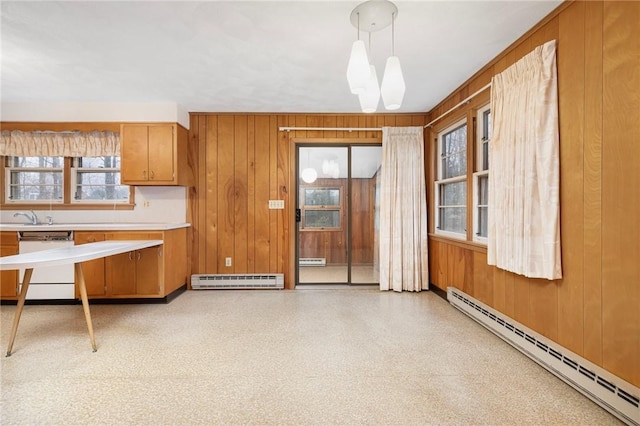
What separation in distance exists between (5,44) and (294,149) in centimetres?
299

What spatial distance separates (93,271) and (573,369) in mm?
4643

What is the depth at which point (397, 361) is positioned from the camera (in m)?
2.27

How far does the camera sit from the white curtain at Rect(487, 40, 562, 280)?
2090 millimetres

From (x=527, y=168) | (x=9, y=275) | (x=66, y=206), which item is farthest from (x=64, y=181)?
(x=527, y=168)

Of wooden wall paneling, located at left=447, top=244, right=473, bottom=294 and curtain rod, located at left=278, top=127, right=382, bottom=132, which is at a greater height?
curtain rod, located at left=278, top=127, right=382, bottom=132

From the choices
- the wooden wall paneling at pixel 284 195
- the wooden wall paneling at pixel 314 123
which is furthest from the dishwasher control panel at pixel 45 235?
the wooden wall paneling at pixel 314 123

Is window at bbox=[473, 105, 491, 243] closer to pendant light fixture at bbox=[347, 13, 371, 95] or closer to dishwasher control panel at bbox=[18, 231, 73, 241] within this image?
pendant light fixture at bbox=[347, 13, 371, 95]

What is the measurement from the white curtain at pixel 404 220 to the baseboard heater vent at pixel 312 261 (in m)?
0.97

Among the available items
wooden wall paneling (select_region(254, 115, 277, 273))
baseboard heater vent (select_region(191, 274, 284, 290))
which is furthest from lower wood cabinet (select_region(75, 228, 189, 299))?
wooden wall paneling (select_region(254, 115, 277, 273))

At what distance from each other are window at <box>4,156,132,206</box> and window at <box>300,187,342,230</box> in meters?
2.49

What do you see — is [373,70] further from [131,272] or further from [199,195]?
[131,272]

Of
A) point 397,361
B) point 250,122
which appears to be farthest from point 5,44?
point 397,361

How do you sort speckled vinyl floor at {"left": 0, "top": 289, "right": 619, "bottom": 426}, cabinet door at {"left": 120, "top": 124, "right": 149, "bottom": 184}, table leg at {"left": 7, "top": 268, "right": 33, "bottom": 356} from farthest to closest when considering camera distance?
cabinet door at {"left": 120, "top": 124, "right": 149, "bottom": 184}
table leg at {"left": 7, "top": 268, "right": 33, "bottom": 356}
speckled vinyl floor at {"left": 0, "top": 289, "right": 619, "bottom": 426}

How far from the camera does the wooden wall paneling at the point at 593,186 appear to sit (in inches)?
70.9
